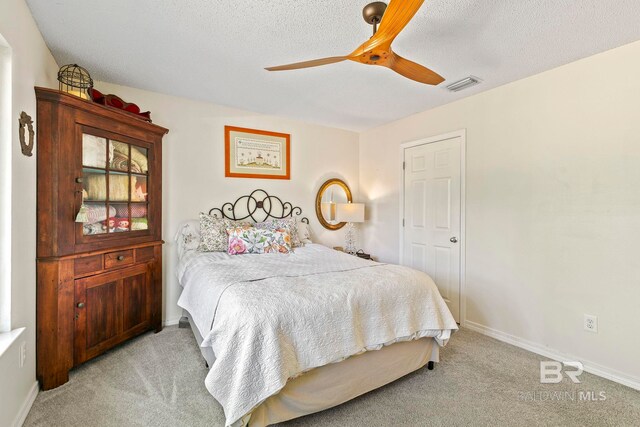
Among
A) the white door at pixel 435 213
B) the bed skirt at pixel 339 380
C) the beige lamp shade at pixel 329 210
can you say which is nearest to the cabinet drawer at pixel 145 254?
the bed skirt at pixel 339 380

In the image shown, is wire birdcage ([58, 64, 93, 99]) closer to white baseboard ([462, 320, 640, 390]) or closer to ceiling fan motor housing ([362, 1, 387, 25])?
ceiling fan motor housing ([362, 1, 387, 25])

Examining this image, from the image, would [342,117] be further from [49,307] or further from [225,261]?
[49,307]

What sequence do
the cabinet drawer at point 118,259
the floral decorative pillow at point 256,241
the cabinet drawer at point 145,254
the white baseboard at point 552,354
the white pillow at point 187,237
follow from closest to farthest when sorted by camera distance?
the white baseboard at point 552,354
the cabinet drawer at point 118,259
the cabinet drawer at point 145,254
the floral decorative pillow at point 256,241
the white pillow at point 187,237

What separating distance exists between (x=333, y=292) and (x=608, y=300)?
2.14 metres

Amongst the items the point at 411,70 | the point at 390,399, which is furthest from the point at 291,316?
the point at 411,70

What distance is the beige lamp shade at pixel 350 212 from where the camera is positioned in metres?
3.98

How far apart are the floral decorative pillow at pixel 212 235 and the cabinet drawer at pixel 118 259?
0.60m

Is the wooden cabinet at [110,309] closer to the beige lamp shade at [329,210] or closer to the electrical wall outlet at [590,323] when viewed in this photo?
the beige lamp shade at [329,210]

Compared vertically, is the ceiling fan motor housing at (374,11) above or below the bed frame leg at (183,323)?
above

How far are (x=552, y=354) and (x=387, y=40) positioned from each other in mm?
2813

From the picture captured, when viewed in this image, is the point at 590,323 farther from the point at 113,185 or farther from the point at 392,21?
the point at 113,185

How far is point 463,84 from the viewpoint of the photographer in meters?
2.73

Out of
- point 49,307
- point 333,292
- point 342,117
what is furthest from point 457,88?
point 49,307

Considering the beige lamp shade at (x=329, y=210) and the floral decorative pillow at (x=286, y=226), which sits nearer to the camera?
the floral decorative pillow at (x=286, y=226)
